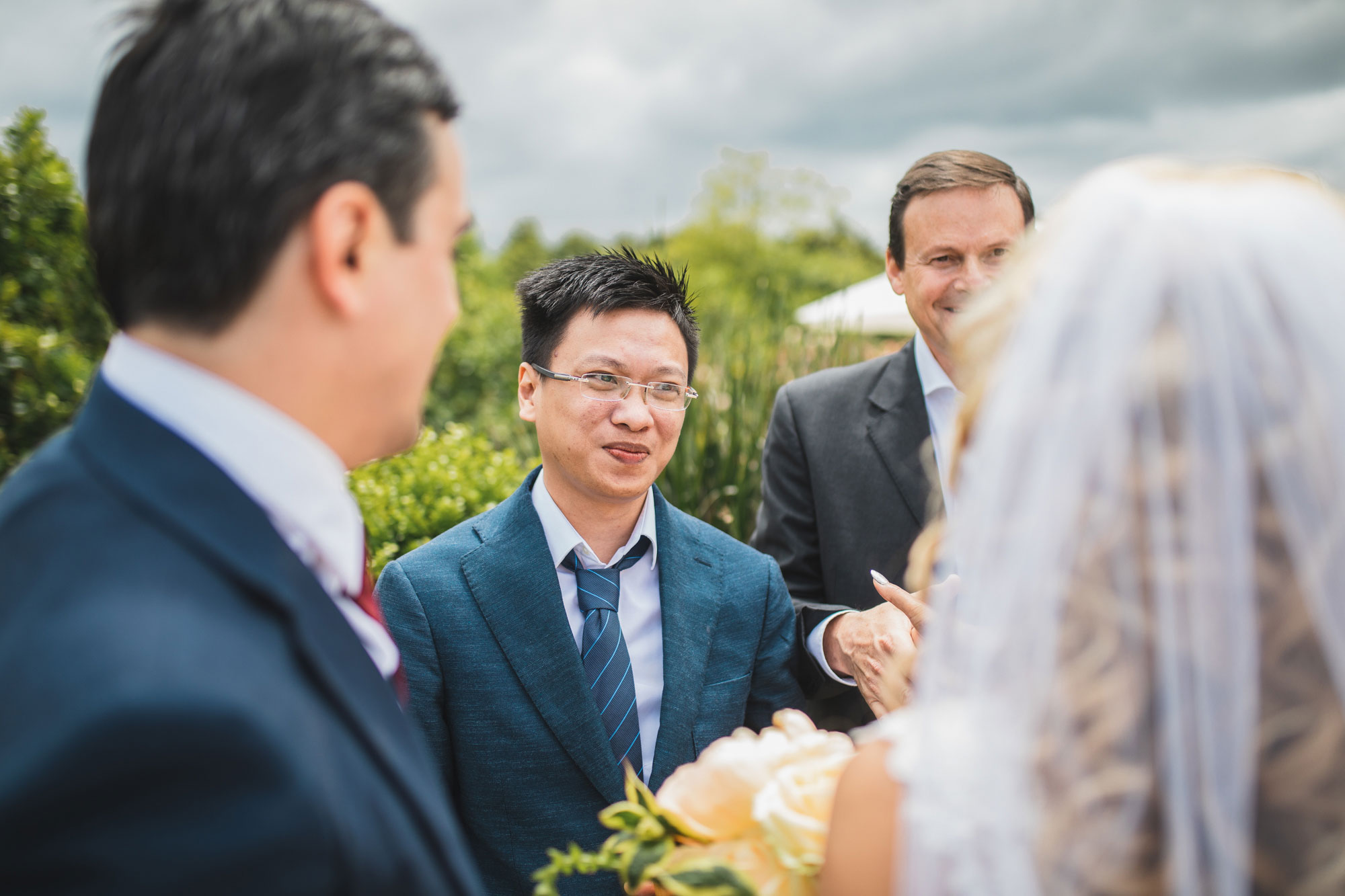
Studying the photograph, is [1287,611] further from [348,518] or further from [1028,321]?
[348,518]

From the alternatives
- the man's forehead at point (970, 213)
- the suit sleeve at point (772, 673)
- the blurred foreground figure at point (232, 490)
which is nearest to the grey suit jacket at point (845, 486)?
the suit sleeve at point (772, 673)

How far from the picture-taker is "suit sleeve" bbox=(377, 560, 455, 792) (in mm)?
2184

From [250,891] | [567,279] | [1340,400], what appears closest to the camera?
[250,891]

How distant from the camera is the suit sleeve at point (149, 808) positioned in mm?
838

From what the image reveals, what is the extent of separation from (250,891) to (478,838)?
1434 millimetres

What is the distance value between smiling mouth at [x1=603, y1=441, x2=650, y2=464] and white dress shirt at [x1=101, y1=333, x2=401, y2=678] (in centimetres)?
125

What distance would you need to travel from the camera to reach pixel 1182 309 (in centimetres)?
101

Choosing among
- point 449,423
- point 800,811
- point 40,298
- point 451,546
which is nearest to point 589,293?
point 451,546

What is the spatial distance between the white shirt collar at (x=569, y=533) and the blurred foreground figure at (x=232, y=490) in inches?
47.0

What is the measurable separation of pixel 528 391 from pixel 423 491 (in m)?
1.05

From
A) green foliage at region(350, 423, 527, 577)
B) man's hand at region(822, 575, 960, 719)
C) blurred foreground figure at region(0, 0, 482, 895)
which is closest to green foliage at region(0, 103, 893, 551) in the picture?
green foliage at region(350, 423, 527, 577)

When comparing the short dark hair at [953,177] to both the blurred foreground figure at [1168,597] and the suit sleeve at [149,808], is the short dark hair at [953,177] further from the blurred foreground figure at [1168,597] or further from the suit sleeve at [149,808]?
the suit sleeve at [149,808]

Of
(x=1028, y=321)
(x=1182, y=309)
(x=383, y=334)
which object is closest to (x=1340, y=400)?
(x=1182, y=309)

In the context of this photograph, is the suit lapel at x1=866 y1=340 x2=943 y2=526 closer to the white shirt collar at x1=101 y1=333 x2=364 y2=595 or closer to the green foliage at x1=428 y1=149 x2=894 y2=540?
the green foliage at x1=428 y1=149 x2=894 y2=540
